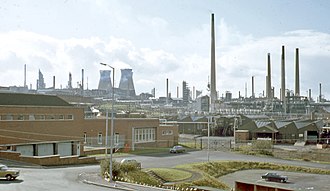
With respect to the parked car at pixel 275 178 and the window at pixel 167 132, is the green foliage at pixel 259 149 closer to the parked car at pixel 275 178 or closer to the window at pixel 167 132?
the window at pixel 167 132

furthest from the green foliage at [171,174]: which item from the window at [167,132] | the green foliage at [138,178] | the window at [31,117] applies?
the window at [167,132]

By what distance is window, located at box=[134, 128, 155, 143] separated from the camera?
237ft

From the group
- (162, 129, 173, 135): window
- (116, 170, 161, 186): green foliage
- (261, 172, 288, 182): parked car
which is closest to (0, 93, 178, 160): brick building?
(162, 129, 173, 135): window

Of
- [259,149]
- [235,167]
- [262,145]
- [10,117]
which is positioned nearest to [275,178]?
[235,167]

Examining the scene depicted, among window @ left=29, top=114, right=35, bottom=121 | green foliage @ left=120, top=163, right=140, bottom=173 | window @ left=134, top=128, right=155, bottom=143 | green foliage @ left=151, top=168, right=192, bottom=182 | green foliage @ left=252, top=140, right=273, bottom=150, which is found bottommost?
green foliage @ left=151, top=168, right=192, bottom=182

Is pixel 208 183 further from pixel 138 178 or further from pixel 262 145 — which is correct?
pixel 262 145

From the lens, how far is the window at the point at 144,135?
72.3 meters

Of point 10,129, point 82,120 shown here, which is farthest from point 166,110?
point 10,129

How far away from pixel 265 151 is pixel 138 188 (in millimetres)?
45619

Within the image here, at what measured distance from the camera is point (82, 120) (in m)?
60.9

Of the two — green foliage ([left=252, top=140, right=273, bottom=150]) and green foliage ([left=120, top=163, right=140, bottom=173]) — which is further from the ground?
green foliage ([left=120, top=163, right=140, bottom=173])

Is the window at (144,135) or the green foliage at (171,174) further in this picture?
the window at (144,135)

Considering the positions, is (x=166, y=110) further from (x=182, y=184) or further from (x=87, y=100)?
(x=182, y=184)

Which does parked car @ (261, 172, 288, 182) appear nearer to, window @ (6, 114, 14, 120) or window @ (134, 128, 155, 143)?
window @ (134, 128, 155, 143)
